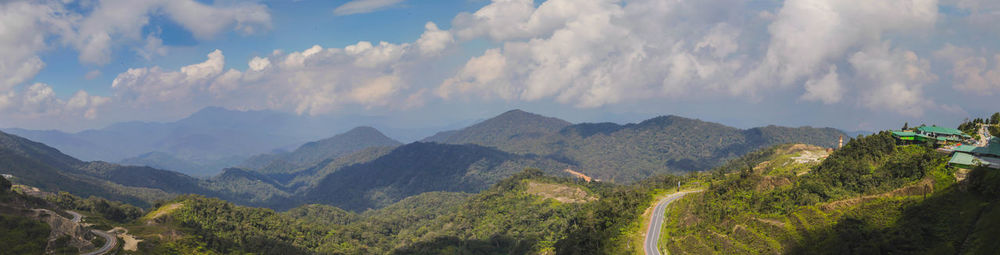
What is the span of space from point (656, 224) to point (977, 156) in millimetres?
39036

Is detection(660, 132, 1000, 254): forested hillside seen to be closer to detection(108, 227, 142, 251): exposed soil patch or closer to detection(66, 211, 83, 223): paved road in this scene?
detection(108, 227, 142, 251): exposed soil patch

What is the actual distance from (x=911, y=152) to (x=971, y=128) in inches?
530

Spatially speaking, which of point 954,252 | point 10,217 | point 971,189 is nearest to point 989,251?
point 954,252

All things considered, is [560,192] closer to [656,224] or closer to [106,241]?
[656,224]

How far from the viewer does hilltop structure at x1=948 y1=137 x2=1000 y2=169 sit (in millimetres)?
42812

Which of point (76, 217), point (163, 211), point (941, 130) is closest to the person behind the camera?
point (941, 130)

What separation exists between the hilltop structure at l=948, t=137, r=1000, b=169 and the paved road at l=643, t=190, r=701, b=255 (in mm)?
34195

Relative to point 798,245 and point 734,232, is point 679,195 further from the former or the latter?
point 798,245

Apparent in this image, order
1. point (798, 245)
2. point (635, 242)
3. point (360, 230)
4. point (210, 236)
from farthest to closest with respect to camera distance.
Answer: point (360, 230), point (210, 236), point (635, 242), point (798, 245)

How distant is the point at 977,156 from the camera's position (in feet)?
151

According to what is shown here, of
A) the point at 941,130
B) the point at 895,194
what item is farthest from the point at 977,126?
the point at 895,194

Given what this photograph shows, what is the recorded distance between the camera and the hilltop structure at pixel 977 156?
42.8 metres

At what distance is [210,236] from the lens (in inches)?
4345

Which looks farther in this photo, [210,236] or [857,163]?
[210,236]
